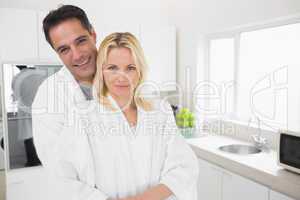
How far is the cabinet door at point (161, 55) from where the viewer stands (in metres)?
2.57

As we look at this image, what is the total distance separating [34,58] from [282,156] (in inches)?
70.3

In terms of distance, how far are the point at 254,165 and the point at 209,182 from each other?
43 centimetres

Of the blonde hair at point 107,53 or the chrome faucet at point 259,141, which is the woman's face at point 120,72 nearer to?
the blonde hair at point 107,53

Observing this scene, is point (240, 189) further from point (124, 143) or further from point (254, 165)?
point (124, 143)

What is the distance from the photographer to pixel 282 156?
1.54 m

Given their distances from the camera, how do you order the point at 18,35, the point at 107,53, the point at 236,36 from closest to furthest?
the point at 107,53 → the point at 18,35 → the point at 236,36

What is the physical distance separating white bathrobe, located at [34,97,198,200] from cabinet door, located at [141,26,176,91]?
1411 millimetres

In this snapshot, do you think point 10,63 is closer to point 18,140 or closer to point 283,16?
point 18,140

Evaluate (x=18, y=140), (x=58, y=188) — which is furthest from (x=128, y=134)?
(x=18, y=140)

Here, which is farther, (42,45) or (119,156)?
(42,45)

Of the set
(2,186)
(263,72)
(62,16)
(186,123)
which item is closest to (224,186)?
(186,123)

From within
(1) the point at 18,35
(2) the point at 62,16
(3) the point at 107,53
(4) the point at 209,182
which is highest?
(1) the point at 18,35

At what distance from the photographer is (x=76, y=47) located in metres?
1.08

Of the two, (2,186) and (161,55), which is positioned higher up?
(161,55)
